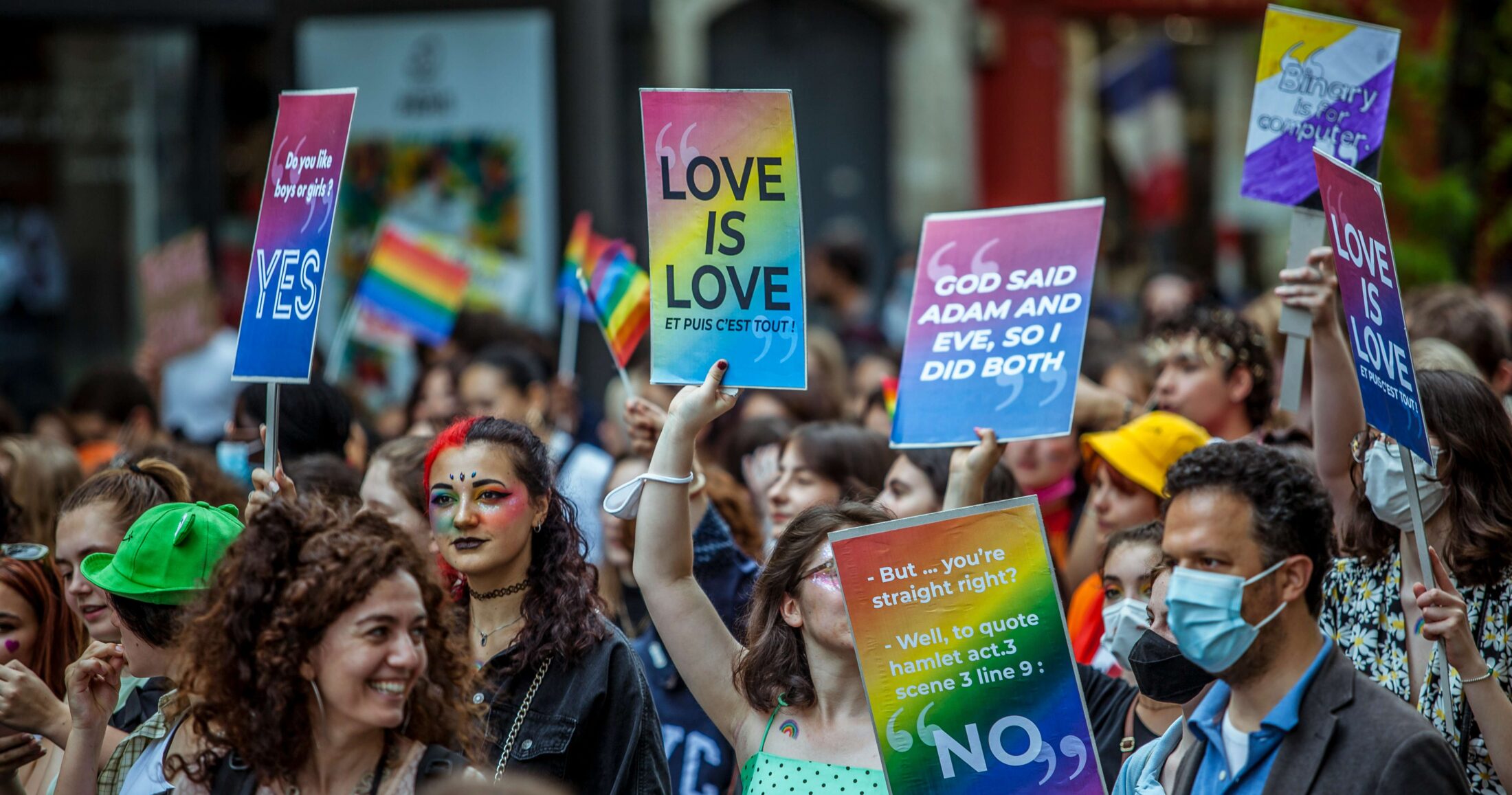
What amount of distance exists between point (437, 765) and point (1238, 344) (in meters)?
3.65

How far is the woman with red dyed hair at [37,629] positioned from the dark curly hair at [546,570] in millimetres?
1034

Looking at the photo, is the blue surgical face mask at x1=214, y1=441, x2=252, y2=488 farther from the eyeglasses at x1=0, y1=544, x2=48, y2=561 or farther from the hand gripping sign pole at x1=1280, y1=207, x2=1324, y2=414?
the hand gripping sign pole at x1=1280, y1=207, x2=1324, y2=414

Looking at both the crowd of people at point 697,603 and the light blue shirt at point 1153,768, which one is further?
the light blue shirt at point 1153,768

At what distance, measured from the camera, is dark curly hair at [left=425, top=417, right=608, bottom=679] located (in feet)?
12.5

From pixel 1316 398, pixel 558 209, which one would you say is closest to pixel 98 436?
pixel 558 209

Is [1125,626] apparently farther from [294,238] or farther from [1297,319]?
[294,238]

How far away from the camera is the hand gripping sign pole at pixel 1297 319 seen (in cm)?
449

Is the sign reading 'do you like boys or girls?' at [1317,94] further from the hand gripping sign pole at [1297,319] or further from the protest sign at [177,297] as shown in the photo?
the protest sign at [177,297]

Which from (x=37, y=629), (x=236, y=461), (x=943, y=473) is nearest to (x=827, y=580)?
(x=943, y=473)

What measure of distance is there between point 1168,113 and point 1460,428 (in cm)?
1768

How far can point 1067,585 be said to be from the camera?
17.6 ft

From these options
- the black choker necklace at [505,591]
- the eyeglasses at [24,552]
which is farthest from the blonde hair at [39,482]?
the black choker necklace at [505,591]

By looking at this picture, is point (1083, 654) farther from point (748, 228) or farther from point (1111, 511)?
point (748, 228)

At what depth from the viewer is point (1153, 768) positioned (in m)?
3.36
